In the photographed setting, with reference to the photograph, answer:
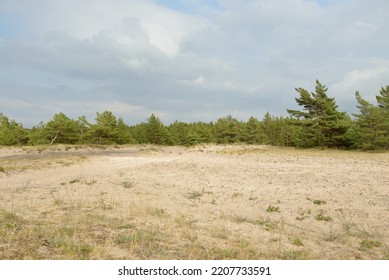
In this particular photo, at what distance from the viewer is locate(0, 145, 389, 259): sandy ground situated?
7566 millimetres

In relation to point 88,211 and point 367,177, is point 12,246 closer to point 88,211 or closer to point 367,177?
point 88,211

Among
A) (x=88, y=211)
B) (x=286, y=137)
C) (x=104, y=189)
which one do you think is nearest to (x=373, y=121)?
(x=104, y=189)

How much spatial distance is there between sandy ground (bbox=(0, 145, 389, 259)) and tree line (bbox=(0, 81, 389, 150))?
21778 mm

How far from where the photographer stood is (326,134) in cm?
4016

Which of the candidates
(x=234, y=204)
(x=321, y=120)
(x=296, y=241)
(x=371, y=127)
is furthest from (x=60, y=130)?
(x=296, y=241)

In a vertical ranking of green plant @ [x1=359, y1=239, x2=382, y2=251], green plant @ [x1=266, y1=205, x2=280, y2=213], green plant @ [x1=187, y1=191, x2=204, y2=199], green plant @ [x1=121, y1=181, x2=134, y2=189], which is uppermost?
green plant @ [x1=121, y1=181, x2=134, y2=189]

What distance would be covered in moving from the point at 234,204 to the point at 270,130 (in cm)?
8342

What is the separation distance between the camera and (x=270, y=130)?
304ft

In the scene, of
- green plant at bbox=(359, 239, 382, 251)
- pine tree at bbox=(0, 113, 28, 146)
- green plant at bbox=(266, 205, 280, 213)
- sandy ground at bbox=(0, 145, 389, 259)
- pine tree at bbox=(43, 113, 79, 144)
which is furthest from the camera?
pine tree at bbox=(0, 113, 28, 146)

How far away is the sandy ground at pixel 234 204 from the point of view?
7.57m

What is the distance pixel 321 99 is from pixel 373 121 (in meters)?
7.08

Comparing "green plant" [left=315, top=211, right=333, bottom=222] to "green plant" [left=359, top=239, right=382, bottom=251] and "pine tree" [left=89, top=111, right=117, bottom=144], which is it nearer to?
"green plant" [left=359, top=239, right=382, bottom=251]

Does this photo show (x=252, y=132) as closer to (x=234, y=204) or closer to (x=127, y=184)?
(x=127, y=184)

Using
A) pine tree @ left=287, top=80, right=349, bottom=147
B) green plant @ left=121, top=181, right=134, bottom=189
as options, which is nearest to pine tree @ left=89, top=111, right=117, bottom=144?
pine tree @ left=287, top=80, right=349, bottom=147
